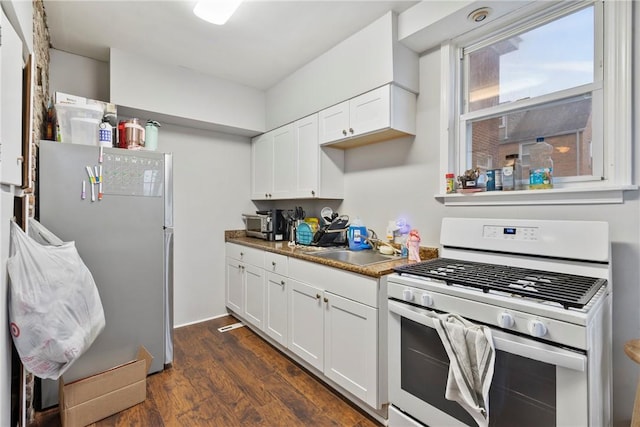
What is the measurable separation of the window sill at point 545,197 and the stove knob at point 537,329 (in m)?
0.81

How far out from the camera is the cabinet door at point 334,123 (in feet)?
7.47

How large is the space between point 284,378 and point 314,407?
0.36 m

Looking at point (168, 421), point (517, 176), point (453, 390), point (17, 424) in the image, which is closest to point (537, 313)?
point (453, 390)

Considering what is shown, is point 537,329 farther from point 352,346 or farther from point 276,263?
point 276,263

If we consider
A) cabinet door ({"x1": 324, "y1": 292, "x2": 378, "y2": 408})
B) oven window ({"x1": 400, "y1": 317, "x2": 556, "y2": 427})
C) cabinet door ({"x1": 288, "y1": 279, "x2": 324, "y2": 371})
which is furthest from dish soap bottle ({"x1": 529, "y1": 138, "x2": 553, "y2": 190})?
cabinet door ({"x1": 288, "y1": 279, "x2": 324, "y2": 371})

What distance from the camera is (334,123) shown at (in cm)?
238

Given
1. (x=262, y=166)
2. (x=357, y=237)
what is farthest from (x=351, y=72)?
(x=262, y=166)

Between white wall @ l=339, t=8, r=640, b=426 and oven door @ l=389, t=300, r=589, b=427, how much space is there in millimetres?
688

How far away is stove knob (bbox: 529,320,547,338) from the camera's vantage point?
1.00 m

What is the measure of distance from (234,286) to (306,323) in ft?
4.13

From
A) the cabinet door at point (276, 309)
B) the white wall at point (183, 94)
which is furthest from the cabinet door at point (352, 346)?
the white wall at point (183, 94)

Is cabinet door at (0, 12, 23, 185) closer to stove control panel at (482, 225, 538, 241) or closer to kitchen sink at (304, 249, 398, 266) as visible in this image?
kitchen sink at (304, 249, 398, 266)

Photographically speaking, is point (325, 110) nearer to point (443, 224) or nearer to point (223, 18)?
point (223, 18)

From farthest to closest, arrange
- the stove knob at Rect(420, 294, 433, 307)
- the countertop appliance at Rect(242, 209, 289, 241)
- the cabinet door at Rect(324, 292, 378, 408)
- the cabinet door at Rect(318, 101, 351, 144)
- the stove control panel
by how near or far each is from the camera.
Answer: the countertop appliance at Rect(242, 209, 289, 241), the cabinet door at Rect(318, 101, 351, 144), the cabinet door at Rect(324, 292, 378, 408), the stove control panel, the stove knob at Rect(420, 294, 433, 307)
